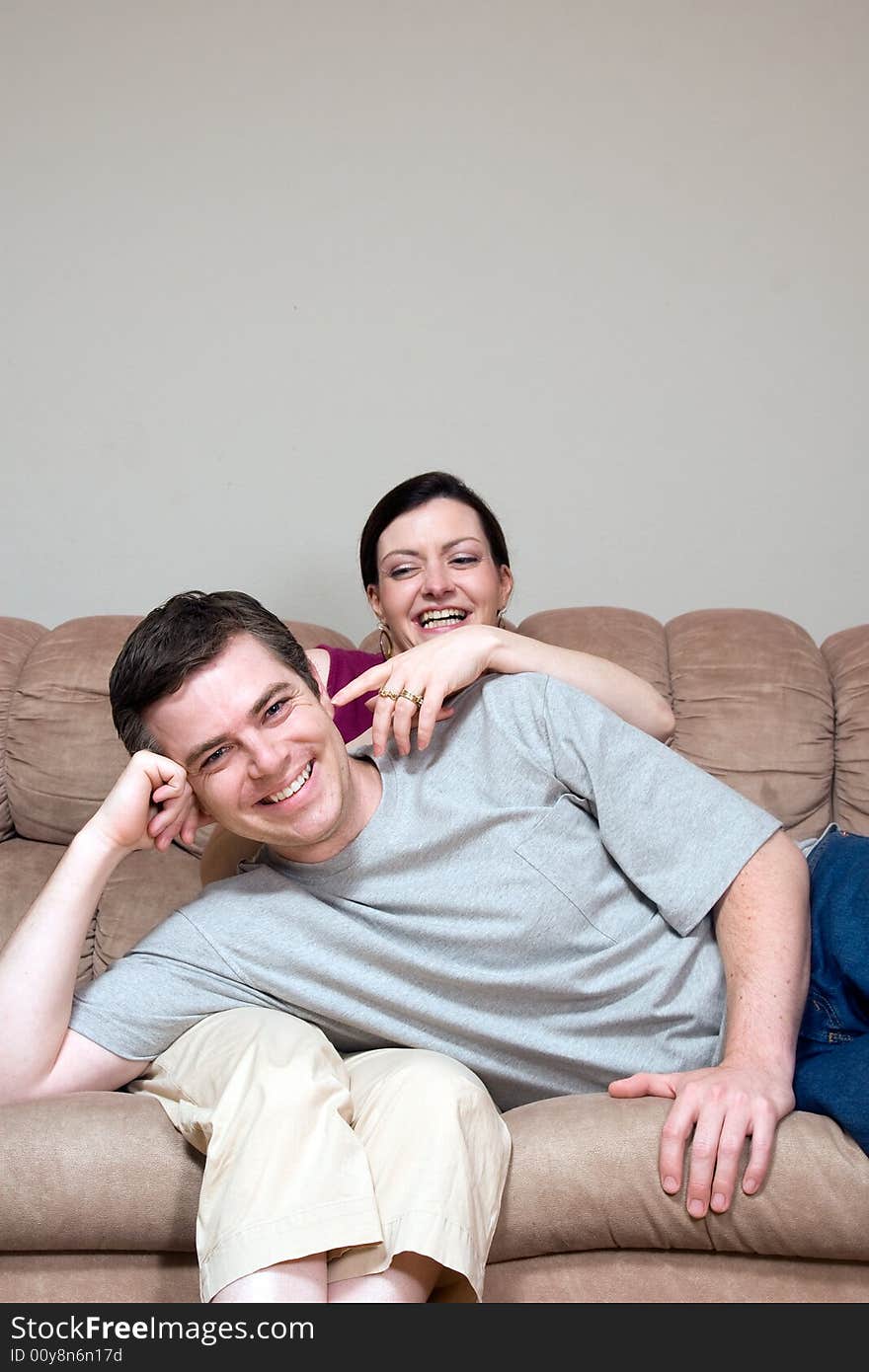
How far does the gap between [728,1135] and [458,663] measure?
0.66 metres

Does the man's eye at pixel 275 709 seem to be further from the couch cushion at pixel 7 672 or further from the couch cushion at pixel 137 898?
the couch cushion at pixel 7 672

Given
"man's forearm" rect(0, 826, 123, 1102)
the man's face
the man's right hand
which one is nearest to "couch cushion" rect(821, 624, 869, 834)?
the man's face

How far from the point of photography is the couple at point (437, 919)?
4.76ft

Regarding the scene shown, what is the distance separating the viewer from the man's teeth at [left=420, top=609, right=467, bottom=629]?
206cm

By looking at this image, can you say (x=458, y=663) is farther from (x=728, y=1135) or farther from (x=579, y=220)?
(x=579, y=220)

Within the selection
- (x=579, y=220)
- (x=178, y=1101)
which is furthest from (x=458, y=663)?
(x=579, y=220)

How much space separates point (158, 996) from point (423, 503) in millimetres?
943

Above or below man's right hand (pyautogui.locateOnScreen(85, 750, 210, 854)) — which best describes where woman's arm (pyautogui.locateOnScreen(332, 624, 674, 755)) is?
above

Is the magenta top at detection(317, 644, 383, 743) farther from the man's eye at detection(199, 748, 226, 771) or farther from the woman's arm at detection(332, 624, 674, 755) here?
the man's eye at detection(199, 748, 226, 771)

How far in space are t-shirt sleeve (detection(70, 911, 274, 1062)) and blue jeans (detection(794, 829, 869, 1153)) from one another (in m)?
0.66

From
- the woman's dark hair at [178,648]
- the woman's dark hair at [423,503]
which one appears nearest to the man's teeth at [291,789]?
the woman's dark hair at [178,648]

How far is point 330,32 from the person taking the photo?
2.83 metres

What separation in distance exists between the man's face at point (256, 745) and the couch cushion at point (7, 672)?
3.24 ft

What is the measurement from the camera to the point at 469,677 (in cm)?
167
